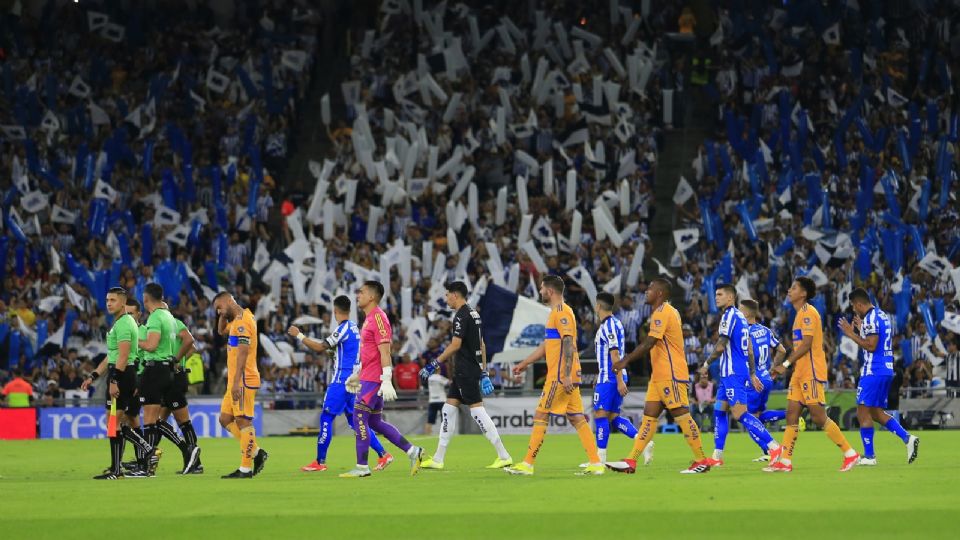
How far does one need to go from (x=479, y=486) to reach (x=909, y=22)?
104 feet

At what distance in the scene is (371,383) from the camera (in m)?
19.8

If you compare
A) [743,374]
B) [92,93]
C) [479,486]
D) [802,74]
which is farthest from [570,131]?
[479,486]

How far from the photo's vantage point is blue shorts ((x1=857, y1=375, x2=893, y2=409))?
20.9 m

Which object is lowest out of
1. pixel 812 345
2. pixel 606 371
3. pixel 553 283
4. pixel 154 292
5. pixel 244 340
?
pixel 606 371

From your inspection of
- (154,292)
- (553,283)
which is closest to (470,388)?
(553,283)

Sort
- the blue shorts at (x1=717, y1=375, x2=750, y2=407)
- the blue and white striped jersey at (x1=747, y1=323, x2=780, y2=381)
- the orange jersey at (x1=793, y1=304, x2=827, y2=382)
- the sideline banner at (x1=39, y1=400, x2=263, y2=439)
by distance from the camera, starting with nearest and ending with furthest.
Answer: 1. the orange jersey at (x1=793, y1=304, x2=827, y2=382)
2. the blue shorts at (x1=717, y1=375, x2=750, y2=407)
3. the blue and white striped jersey at (x1=747, y1=323, x2=780, y2=381)
4. the sideline banner at (x1=39, y1=400, x2=263, y2=439)

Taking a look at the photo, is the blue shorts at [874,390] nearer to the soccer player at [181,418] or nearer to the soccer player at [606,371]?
the soccer player at [606,371]

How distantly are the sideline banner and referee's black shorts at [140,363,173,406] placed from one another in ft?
45.8

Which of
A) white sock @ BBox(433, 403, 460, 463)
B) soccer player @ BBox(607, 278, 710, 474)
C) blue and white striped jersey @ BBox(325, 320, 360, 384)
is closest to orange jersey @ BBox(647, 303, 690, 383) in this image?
soccer player @ BBox(607, 278, 710, 474)

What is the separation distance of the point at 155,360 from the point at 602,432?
6.14 meters

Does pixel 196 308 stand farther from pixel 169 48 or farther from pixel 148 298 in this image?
pixel 148 298

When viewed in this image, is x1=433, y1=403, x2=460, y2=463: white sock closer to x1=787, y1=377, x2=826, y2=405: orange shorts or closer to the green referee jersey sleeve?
the green referee jersey sleeve

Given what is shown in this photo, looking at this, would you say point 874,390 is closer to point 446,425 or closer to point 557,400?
point 557,400

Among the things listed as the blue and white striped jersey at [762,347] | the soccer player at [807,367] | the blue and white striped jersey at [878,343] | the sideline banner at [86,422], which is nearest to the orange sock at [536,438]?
the soccer player at [807,367]
